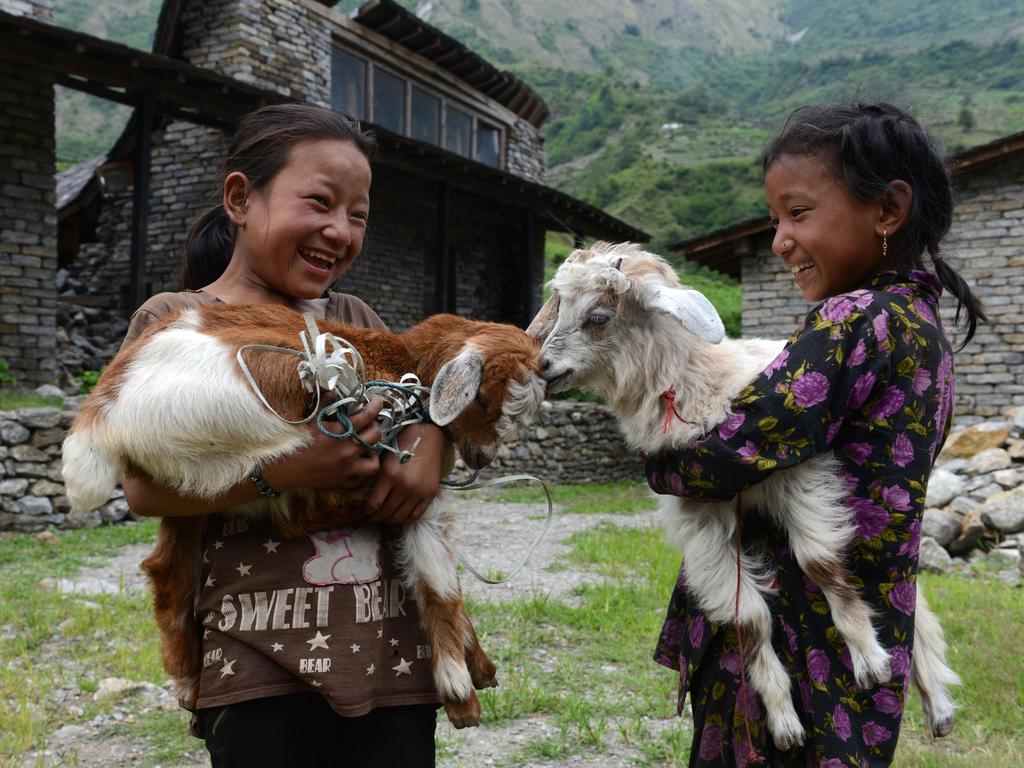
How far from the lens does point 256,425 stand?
54.2 inches

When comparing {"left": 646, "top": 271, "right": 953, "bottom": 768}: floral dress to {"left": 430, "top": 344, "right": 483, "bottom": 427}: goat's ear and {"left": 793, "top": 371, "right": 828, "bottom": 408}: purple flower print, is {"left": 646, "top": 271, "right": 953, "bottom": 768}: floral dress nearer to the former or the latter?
{"left": 793, "top": 371, "right": 828, "bottom": 408}: purple flower print

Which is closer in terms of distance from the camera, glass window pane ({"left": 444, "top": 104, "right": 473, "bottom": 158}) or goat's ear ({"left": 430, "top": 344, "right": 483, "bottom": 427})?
goat's ear ({"left": 430, "top": 344, "right": 483, "bottom": 427})

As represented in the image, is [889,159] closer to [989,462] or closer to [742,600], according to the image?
[742,600]

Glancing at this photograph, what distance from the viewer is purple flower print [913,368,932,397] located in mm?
1555

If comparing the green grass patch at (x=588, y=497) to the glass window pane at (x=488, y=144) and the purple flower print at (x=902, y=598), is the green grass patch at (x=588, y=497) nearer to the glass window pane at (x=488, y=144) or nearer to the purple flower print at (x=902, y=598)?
the glass window pane at (x=488, y=144)

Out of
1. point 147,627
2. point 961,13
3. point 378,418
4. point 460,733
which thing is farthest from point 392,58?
point 961,13

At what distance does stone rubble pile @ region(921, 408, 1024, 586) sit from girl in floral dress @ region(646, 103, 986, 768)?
5.19m

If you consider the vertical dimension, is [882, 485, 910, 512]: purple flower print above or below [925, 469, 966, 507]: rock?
above

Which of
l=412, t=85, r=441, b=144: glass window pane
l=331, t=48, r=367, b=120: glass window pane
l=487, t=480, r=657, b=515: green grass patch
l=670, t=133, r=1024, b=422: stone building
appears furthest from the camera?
l=412, t=85, r=441, b=144: glass window pane

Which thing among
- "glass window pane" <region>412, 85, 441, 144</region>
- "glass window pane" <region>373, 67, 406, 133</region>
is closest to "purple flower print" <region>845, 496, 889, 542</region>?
"glass window pane" <region>373, 67, 406, 133</region>

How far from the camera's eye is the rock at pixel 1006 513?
24.3ft

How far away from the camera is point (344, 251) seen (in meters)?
1.66

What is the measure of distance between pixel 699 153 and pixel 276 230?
4589 centimetres

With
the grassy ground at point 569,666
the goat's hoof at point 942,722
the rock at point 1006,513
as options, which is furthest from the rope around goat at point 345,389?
the rock at point 1006,513
